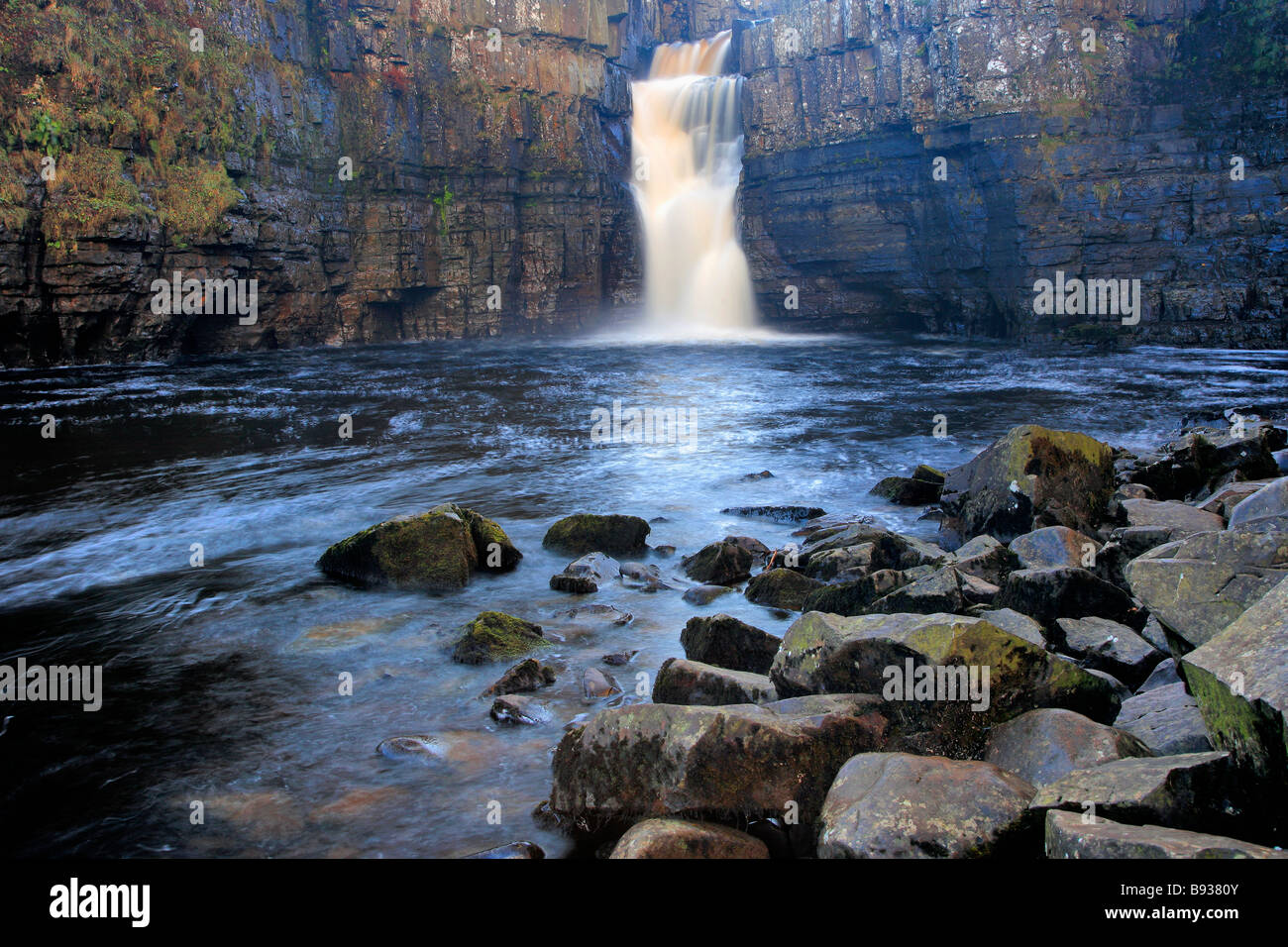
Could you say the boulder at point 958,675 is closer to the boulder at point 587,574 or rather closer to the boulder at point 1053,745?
the boulder at point 1053,745

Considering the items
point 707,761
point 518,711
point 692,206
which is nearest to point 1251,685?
point 707,761

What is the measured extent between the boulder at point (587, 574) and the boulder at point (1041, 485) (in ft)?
12.3

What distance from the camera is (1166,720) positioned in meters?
4.00

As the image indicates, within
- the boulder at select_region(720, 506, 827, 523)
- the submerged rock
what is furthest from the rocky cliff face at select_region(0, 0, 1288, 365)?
the boulder at select_region(720, 506, 827, 523)

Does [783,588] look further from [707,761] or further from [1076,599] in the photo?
[707,761]

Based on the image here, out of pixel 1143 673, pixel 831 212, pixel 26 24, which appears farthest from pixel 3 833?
pixel 831 212

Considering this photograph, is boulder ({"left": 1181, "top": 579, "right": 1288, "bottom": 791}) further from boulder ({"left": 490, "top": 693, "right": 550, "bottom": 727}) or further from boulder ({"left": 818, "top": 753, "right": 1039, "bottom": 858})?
boulder ({"left": 490, "top": 693, "right": 550, "bottom": 727})

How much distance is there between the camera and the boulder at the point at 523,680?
568 cm

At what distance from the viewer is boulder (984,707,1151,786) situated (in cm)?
372

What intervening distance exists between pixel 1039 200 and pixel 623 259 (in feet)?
61.0

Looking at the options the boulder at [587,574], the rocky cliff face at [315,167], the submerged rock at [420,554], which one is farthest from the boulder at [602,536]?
the rocky cliff face at [315,167]

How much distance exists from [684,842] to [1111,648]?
3.00 m

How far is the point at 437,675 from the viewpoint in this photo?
6023mm

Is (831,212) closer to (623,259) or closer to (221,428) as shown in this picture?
(623,259)
